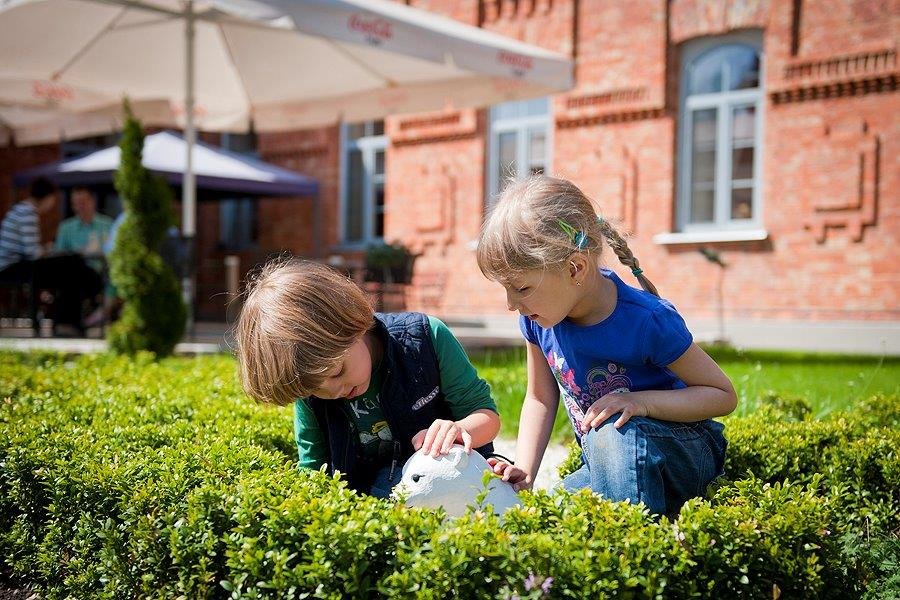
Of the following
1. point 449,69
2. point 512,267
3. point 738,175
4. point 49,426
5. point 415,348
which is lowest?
point 49,426

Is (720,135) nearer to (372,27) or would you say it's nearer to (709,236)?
(709,236)

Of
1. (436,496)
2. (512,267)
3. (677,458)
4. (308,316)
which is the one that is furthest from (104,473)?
(677,458)

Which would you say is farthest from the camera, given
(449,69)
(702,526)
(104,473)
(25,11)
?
(449,69)

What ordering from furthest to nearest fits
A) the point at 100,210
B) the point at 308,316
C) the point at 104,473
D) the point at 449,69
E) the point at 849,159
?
1. the point at 100,210
2. the point at 849,159
3. the point at 449,69
4. the point at 104,473
5. the point at 308,316

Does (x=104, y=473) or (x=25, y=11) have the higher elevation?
(x=25, y=11)

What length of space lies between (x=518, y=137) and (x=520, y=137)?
43mm

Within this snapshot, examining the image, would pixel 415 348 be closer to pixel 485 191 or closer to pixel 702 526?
pixel 702 526

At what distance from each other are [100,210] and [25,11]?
8.64m

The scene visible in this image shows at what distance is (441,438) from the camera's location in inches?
108

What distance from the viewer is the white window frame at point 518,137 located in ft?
46.0

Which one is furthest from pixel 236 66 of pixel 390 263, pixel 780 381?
pixel 780 381

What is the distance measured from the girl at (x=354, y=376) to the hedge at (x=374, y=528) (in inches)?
9.7

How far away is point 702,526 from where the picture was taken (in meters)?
2.28

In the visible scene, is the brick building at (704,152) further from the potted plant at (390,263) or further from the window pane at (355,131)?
the window pane at (355,131)
